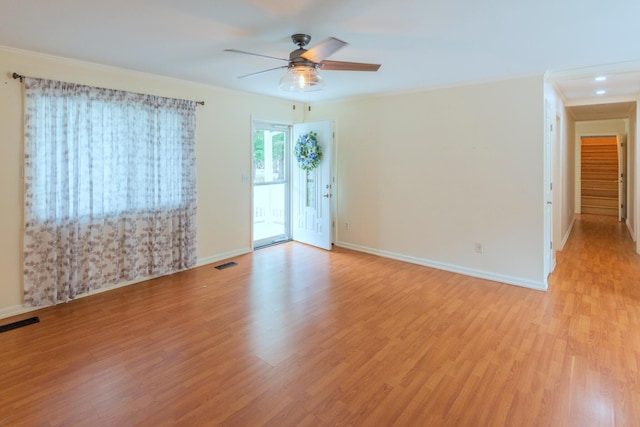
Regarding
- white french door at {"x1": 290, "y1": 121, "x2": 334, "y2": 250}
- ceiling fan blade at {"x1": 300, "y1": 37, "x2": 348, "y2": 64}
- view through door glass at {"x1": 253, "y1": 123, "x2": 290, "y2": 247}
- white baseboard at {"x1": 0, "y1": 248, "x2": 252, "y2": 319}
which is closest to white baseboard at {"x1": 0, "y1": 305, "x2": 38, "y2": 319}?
white baseboard at {"x1": 0, "y1": 248, "x2": 252, "y2": 319}

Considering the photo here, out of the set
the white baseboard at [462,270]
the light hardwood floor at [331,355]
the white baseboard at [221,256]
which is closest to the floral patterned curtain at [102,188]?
the white baseboard at [221,256]

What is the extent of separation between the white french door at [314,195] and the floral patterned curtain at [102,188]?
1921 millimetres

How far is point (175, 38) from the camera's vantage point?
2836 mm

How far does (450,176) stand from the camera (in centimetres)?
443

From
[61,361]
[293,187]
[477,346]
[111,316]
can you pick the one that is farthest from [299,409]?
[293,187]

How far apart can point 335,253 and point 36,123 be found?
12.7 ft

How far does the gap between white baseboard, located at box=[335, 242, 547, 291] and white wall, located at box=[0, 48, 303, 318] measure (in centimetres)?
198

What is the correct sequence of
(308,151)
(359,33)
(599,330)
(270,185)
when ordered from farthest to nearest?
1. (270,185)
2. (308,151)
3. (599,330)
4. (359,33)

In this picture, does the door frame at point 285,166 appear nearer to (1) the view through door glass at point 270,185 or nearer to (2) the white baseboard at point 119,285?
(1) the view through door glass at point 270,185

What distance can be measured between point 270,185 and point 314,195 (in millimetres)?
820

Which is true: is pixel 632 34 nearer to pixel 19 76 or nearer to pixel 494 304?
pixel 494 304

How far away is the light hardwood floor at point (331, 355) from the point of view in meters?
1.98

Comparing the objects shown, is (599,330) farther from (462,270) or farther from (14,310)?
(14,310)

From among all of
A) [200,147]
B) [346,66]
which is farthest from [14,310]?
[346,66]
